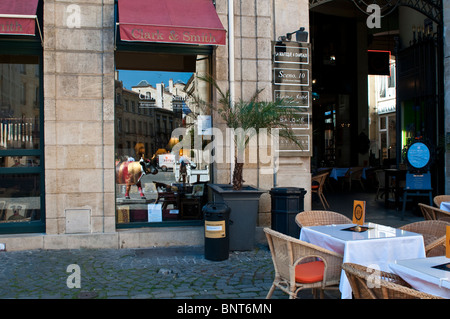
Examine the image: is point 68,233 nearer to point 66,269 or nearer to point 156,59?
point 66,269

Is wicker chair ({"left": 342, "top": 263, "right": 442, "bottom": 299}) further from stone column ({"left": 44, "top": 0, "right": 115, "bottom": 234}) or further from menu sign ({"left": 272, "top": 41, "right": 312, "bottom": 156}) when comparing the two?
stone column ({"left": 44, "top": 0, "right": 115, "bottom": 234})

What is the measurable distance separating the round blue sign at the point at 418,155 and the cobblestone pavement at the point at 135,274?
4.38 meters

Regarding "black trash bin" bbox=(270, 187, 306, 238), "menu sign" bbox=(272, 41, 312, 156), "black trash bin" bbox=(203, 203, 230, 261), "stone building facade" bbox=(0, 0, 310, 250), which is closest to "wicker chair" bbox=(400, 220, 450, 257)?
"black trash bin" bbox=(270, 187, 306, 238)

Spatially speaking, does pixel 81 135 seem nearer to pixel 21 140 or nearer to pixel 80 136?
pixel 80 136

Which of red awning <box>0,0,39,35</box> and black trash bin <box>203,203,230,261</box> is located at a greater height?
red awning <box>0,0,39,35</box>

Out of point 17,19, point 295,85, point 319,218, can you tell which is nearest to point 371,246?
point 319,218

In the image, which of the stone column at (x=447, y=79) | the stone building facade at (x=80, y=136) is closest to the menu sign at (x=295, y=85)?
the stone building facade at (x=80, y=136)

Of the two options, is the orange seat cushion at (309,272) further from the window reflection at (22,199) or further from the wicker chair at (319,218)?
the window reflection at (22,199)

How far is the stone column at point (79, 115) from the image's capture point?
7043mm

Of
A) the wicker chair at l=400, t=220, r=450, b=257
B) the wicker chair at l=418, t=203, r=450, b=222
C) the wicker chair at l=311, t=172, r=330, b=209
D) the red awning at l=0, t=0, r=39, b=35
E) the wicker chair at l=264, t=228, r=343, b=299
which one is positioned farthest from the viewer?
the wicker chair at l=311, t=172, r=330, b=209

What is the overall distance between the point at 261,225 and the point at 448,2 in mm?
6840

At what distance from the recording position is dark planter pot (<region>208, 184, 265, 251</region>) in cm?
661

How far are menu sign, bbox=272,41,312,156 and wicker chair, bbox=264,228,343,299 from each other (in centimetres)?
407

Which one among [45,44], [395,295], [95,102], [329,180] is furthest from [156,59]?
[329,180]
